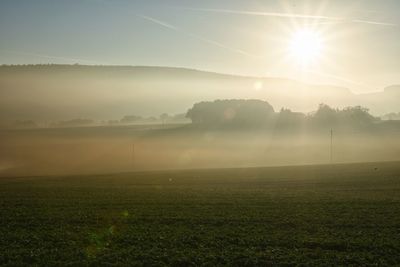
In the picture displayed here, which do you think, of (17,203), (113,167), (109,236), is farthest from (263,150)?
(109,236)

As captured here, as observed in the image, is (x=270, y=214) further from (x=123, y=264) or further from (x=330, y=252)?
(x=123, y=264)

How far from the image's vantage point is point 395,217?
34188 mm

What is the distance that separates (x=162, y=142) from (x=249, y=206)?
158 meters

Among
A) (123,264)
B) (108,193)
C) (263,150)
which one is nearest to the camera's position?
(123,264)

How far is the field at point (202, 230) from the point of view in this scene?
2425 cm

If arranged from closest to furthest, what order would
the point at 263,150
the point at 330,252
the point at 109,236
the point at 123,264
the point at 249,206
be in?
the point at 123,264
the point at 330,252
the point at 109,236
the point at 249,206
the point at 263,150

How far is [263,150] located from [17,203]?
14777cm

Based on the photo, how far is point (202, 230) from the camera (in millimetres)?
30766

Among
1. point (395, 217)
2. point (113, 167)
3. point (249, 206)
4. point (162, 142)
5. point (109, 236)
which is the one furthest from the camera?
point (162, 142)

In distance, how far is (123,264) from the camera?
2312 centimetres

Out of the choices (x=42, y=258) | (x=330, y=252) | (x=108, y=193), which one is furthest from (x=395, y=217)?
(x=108, y=193)

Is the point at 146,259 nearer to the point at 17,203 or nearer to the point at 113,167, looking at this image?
the point at 17,203

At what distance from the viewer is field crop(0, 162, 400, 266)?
24250mm

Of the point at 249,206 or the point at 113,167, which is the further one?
the point at 113,167
